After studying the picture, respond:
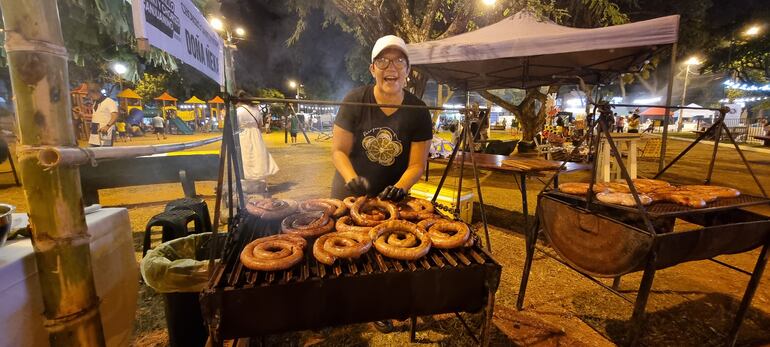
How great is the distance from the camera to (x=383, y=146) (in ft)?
9.48

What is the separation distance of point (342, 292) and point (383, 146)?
1.53m

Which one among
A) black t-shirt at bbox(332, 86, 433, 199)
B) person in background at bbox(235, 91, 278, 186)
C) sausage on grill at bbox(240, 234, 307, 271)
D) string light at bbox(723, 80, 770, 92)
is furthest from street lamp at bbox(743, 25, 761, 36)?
sausage on grill at bbox(240, 234, 307, 271)

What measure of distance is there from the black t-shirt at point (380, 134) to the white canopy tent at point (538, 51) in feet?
11.7

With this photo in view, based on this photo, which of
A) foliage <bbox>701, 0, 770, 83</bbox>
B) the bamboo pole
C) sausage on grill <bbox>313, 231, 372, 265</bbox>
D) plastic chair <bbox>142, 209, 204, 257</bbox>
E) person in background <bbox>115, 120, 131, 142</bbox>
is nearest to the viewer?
the bamboo pole

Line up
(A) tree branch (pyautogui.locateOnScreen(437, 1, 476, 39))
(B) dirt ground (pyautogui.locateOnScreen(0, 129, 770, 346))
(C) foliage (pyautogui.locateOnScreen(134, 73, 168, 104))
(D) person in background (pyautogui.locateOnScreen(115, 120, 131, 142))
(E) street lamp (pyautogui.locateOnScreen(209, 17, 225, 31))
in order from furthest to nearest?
(C) foliage (pyautogui.locateOnScreen(134, 73, 168, 104))
(D) person in background (pyautogui.locateOnScreen(115, 120, 131, 142))
(A) tree branch (pyautogui.locateOnScreen(437, 1, 476, 39))
(E) street lamp (pyautogui.locateOnScreen(209, 17, 225, 31))
(B) dirt ground (pyautogui.locateOnScreen(0, 129, 770, 346))

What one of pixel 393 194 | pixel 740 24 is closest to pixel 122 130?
pixel 393 194

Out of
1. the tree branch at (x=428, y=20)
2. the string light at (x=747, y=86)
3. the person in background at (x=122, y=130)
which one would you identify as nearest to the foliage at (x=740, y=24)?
the tree branch at (x=428, y=20)

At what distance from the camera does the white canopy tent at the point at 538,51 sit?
4805mm

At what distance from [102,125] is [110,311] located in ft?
24.2

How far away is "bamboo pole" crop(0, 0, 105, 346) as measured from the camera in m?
1.39

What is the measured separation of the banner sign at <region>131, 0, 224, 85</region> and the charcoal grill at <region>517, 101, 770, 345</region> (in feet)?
11.3

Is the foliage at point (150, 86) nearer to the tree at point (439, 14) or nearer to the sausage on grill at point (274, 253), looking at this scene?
the tree at point (439, 14)

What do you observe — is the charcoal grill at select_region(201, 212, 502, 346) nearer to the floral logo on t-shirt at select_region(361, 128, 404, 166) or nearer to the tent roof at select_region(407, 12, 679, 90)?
the floral logo on t-shirt at select_region(361, 128, 404, 166)

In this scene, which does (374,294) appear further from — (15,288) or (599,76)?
(599,76)
